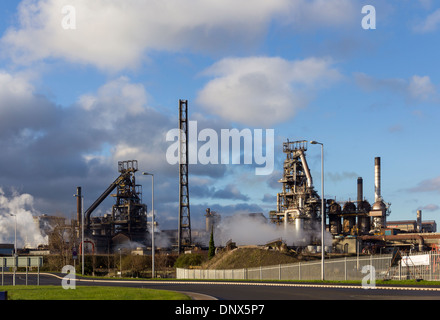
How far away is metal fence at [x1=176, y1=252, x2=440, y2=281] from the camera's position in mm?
41812

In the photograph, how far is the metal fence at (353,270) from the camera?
4181 cm

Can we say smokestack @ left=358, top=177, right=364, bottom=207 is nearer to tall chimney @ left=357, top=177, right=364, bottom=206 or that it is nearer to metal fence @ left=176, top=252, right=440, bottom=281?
tall chimney @ left=357, top=177, right=364, bottom=206

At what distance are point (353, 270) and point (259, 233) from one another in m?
60.9

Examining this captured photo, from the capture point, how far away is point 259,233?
113 m

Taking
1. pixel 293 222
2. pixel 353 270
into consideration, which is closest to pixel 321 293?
pixel 353 270

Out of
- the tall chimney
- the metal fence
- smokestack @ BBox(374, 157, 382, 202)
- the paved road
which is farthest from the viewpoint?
the tall chimney

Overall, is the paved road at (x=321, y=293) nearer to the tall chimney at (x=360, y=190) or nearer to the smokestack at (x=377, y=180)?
the smokestack at (x=377, y=180)

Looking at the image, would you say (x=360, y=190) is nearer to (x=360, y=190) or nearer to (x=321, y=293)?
(x=360, y=190)

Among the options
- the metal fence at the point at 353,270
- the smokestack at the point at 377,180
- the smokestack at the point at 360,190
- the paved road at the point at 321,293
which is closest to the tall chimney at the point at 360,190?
the smokestack at the point at 360,190

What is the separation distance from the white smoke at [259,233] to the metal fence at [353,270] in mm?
38929

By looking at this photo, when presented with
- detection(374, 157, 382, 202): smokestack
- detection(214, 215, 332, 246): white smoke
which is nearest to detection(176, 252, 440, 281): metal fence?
detection(214, 215, 332, 246): white smoke

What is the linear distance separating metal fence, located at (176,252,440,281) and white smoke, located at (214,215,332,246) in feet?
128
